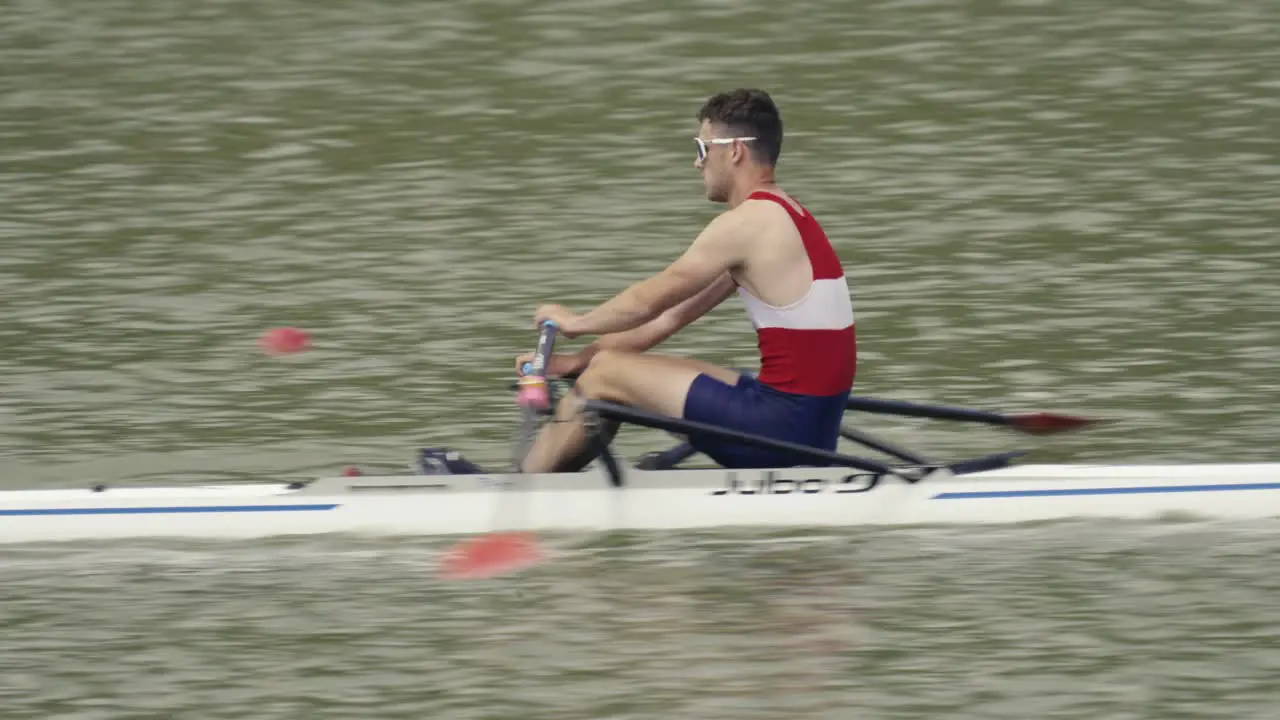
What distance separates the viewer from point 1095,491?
24.6ft

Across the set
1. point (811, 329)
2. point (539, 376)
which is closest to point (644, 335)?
point (539, 376)

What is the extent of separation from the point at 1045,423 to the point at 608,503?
60.1 inches

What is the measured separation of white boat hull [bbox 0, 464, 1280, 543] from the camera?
24.5 ft

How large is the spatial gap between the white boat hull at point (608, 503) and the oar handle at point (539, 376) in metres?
0.37

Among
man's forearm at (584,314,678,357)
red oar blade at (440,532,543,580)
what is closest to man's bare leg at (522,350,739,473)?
man's forearm at (584,314,678,357)

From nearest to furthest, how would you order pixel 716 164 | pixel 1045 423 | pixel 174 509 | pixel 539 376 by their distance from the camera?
pixel 539 376
pixel 716 164
pixel 174 509
pixel 1045 423

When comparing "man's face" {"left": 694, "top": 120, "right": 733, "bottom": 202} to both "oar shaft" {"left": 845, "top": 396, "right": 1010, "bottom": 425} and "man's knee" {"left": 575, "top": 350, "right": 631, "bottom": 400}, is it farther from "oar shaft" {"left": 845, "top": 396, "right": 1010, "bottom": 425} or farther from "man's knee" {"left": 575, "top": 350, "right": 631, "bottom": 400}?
"oar shaft" {"left": 845, "top": 396, "right": 1010, "bottom": 425}

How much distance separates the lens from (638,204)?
13289mm

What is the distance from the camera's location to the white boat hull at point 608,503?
748 cm

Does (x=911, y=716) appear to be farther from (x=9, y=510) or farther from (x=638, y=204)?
(x=638, y=204)

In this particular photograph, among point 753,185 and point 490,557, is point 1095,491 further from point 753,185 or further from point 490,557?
point 490,557

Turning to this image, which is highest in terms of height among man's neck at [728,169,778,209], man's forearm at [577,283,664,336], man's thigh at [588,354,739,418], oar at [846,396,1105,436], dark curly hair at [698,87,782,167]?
dark curly hair at [698,87,782,167]

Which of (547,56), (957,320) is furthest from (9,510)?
(547,56)

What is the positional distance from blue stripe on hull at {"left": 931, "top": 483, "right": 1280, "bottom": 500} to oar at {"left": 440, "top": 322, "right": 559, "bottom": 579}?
4.29 feet
